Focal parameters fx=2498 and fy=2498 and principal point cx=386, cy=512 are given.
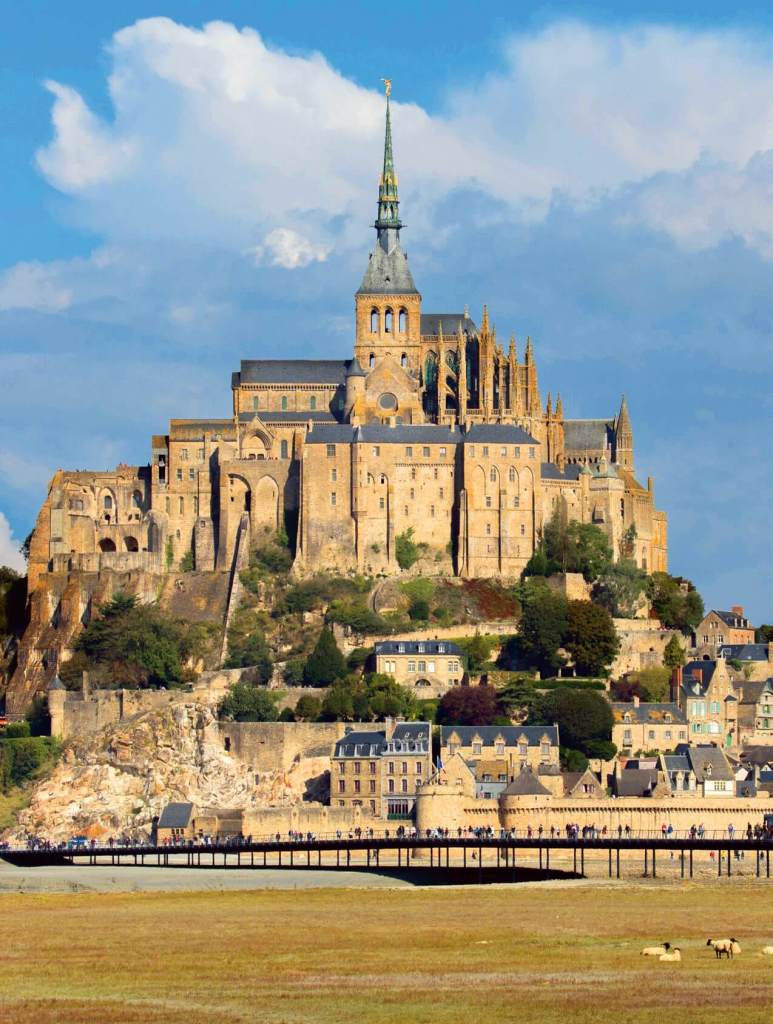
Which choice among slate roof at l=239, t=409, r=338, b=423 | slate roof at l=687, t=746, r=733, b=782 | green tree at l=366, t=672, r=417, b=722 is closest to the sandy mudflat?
slate roof at l=687, t=746, r=733, b=782

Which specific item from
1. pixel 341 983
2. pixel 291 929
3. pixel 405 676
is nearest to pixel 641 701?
pixel 405 676

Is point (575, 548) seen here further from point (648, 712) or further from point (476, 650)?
point (648, 712)

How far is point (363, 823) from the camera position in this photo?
8800 cm

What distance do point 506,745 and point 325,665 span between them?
10725 mm

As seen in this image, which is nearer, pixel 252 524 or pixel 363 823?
pixel 363 823

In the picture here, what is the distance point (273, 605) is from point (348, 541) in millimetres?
4164

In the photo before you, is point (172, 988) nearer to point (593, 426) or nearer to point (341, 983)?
point (341, 983)

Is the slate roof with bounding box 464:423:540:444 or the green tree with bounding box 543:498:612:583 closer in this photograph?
the green tree with bounding box 543:498:612:583

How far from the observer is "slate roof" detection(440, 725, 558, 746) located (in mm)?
92188

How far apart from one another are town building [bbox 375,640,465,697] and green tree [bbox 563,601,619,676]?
455 cm

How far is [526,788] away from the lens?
86.4m

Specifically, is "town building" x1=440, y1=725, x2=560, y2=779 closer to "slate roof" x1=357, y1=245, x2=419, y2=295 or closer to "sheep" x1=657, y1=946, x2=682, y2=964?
"slate roof" x1=357, y1=245, x2=419, y2=295

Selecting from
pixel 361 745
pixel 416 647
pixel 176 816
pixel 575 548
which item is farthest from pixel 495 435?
pixel 176 816

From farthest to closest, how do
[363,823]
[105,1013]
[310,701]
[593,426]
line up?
[593,426] → [310,701] → [363,823] → [105,1013]
